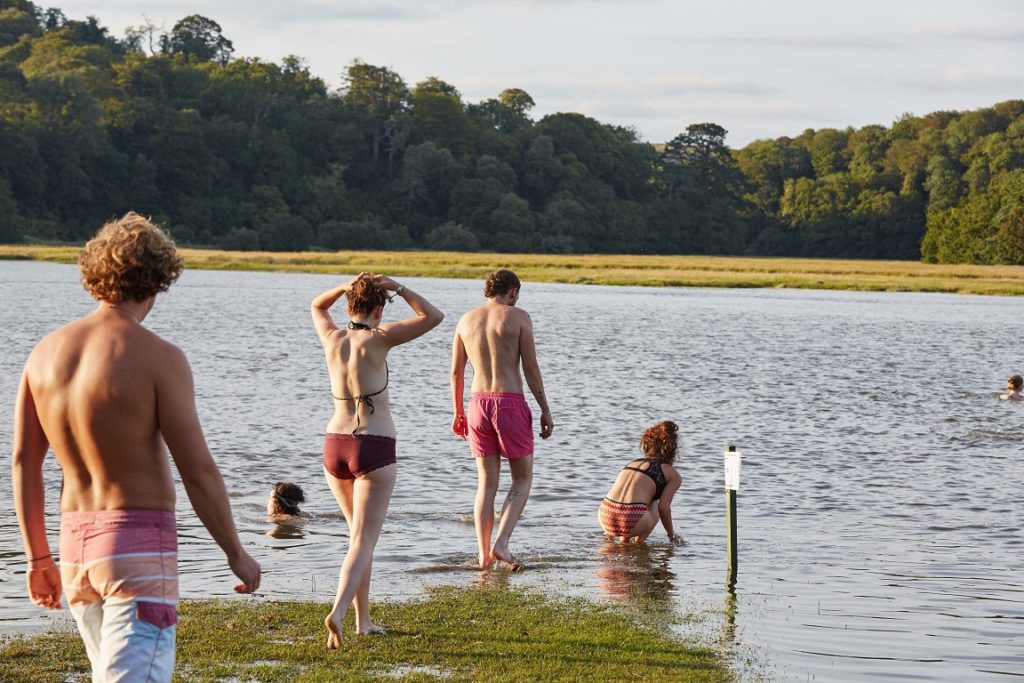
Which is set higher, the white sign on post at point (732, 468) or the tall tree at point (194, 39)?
the tall tree at point (194, 39)

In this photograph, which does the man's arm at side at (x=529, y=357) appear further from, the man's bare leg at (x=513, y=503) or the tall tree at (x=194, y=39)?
the tall tree at (x=194, y=39)

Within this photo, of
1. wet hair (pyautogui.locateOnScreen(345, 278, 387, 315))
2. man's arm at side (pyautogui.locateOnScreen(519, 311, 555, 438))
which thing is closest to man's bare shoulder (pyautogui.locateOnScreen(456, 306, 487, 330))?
man's arm at side (pyautogui.locateOnScreen(519, 311, 555, 438))

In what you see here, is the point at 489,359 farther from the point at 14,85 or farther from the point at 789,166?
the point at 789,166

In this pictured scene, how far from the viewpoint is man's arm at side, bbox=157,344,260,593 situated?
419cm

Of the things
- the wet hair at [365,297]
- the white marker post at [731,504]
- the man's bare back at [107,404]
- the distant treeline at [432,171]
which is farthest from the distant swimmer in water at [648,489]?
the distant treeline at [432,171]

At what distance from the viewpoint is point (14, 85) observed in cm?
12588

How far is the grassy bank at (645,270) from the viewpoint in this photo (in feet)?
251

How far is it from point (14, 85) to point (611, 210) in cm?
5966

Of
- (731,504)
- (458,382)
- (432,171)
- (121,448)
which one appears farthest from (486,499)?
(432,171)

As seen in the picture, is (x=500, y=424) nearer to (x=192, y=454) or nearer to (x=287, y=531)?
(x=287, y=531)

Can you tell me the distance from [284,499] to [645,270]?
3006 inches

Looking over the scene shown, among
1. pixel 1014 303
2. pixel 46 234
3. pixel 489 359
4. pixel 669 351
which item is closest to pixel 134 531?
pixel 489 359

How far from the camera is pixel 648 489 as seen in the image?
1103 cm

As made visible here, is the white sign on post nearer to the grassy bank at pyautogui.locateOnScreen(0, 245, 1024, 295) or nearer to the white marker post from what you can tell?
the white marker post
